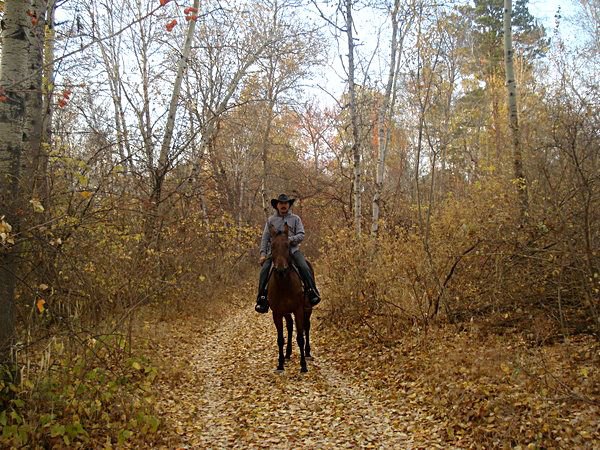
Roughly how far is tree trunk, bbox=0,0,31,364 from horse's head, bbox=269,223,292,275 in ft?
12.6

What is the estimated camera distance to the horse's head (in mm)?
7781

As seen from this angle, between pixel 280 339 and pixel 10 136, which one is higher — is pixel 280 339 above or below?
below

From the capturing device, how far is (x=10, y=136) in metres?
4.82

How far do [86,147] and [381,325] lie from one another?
8.20m

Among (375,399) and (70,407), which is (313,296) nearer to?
(375,399)

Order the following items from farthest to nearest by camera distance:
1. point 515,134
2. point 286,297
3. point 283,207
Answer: point 515,134, point 283,207, point 286,297

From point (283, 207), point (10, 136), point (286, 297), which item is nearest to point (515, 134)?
point (283, 207)

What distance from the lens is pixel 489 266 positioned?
9.02 m

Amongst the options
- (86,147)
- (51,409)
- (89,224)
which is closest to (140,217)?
(89,224)

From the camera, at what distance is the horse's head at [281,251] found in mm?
7781

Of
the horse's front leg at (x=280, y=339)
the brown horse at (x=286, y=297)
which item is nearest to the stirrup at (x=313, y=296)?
the brown horse at (x=286, y=297)

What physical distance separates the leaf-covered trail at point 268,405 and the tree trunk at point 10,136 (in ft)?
7.29

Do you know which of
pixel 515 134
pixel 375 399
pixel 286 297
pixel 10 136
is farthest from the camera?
pixel 515 134

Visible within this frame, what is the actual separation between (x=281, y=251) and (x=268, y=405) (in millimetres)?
2354
